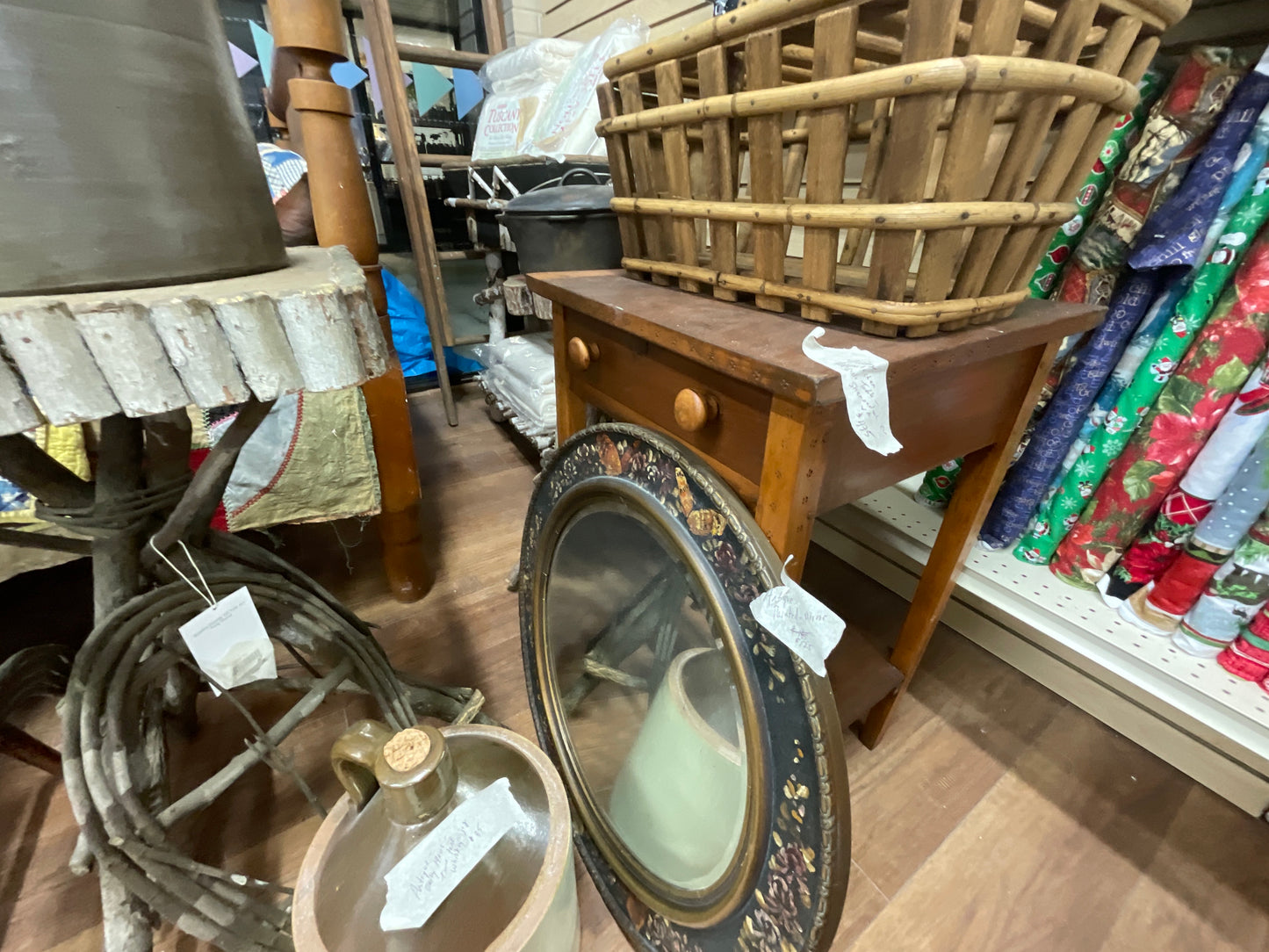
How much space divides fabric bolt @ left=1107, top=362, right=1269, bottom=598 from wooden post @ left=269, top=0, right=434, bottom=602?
1.07 m

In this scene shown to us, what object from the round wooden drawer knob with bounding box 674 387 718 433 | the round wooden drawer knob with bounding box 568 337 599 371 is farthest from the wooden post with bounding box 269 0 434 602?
the round wooden drawer knob with bounding box 674 387 718 433

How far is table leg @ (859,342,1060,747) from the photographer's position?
1.94ft

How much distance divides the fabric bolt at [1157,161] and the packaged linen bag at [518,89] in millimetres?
1402

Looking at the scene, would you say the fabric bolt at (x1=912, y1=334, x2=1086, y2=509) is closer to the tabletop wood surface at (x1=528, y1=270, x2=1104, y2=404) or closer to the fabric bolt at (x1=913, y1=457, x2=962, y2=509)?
the fabric bolt at (x1=913, y1=457, x2=962, y2=509)

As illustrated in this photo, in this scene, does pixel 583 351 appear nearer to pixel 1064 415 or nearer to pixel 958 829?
pixel 1064 415

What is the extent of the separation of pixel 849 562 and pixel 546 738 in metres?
0.71

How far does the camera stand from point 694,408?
0.49 metres

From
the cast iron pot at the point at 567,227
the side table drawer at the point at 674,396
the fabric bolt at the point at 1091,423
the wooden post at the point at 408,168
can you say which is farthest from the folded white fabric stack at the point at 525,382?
the fabric bolt at the point at 1091,423

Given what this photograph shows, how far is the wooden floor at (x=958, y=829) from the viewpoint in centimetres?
65

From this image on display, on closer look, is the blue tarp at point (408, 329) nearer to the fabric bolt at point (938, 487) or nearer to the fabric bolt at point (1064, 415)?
the fabric bolt at point (938, 487)

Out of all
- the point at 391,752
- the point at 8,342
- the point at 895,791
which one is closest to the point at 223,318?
the point at 8,342

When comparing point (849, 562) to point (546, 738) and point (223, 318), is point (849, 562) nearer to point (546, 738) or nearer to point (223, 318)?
point (546, 738)

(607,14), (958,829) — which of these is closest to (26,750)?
(958,829)

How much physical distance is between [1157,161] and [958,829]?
87 cm
